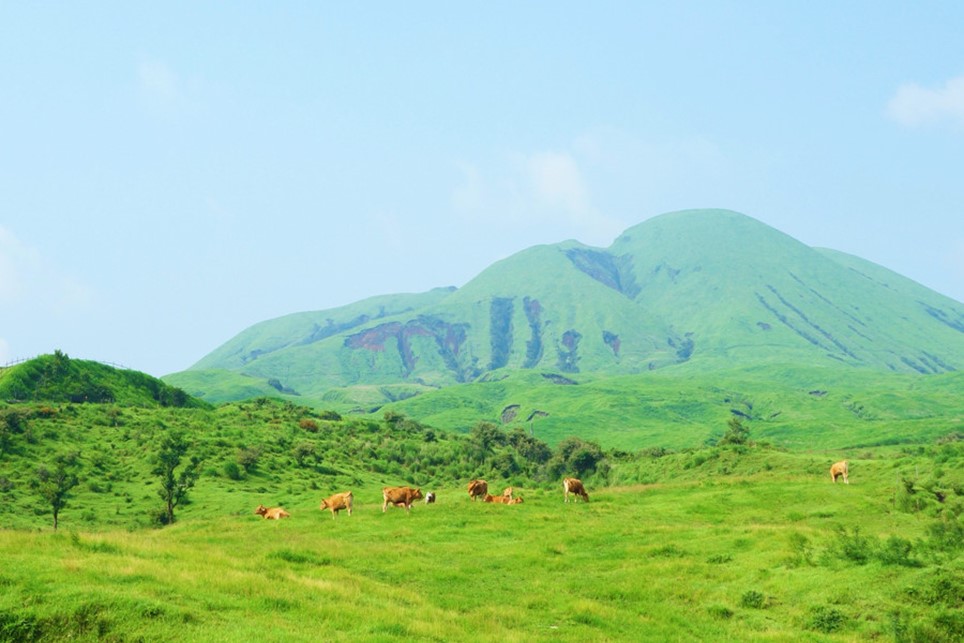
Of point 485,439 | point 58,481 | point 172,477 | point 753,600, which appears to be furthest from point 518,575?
point 485,439

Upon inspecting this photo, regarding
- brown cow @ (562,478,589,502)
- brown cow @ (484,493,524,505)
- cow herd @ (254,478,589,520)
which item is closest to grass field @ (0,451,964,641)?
cow herd @ (254,478,589,520)

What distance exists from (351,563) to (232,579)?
729 centimetres

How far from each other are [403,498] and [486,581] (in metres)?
15.2

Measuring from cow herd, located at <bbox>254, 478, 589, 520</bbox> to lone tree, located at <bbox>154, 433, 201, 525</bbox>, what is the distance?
16.2 meters

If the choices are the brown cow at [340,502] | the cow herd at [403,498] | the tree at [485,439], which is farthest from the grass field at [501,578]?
the tree at [485,439]

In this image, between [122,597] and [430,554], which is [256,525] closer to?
A: [430,554]

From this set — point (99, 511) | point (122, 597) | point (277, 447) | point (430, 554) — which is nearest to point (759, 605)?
point (430, 554)

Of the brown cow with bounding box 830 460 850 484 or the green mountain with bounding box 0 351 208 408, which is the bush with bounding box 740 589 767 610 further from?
the green mountain with bounding box 0 351 208 408

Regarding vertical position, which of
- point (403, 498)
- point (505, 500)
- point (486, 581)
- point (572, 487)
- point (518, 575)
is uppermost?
point (403, 498)

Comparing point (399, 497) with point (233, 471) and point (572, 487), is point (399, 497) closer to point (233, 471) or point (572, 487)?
point (572, 487)

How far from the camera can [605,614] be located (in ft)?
74.0

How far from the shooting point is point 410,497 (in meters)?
41.4

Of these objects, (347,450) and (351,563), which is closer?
(351,563)

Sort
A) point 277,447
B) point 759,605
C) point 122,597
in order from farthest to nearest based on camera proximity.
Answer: point 277,447 → point 759,605 → point 122,597
